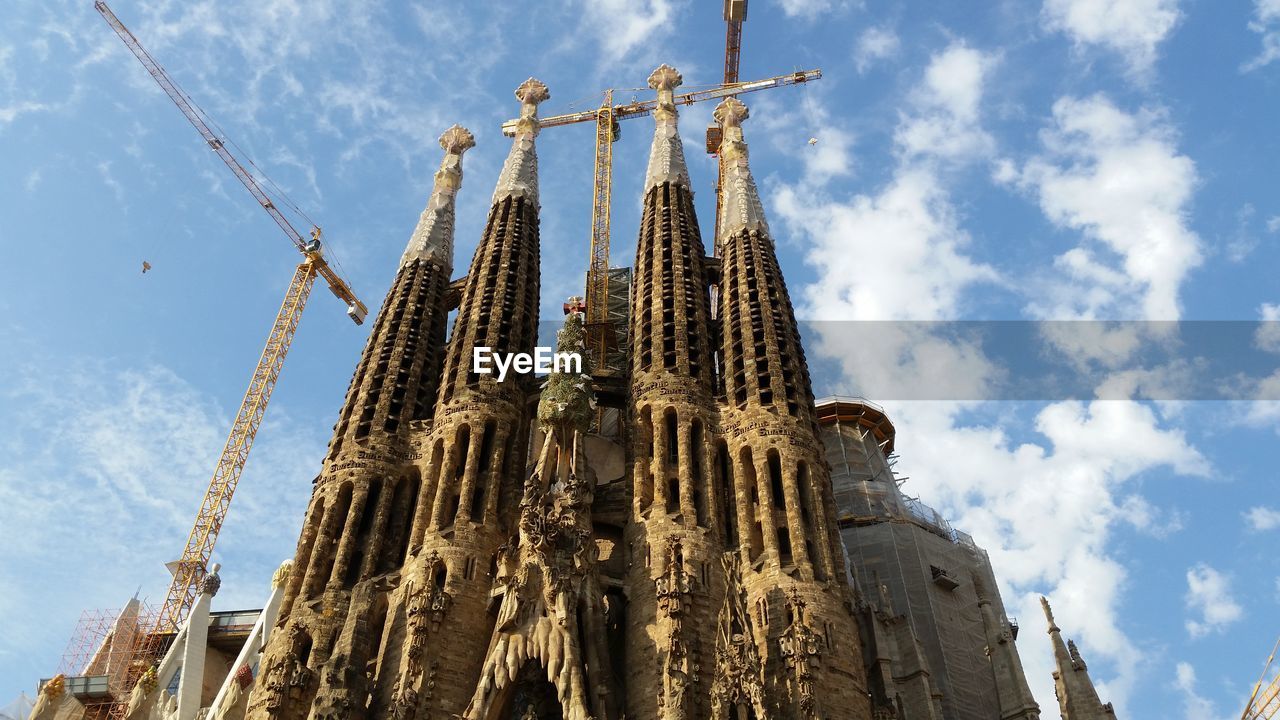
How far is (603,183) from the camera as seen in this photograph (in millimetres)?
59719

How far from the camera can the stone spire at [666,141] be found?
4656 cm

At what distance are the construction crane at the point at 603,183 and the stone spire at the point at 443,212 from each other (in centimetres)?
401

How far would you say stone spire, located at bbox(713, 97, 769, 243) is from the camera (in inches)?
1700

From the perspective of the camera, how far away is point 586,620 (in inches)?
1145

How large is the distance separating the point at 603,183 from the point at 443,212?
14.8 meters

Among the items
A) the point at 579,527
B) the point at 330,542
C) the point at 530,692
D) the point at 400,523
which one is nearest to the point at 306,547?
the point at 330,542

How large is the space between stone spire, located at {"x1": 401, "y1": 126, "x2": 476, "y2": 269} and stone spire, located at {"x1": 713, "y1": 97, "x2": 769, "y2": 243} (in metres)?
11.8

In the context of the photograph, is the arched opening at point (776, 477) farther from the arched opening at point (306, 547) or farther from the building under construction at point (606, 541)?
the arched opening at point (306, 547)

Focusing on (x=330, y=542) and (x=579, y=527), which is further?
(x=330, y=542)

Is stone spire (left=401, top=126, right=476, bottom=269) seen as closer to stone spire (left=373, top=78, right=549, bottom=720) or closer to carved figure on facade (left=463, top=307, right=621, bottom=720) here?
stone spire (left=373, top=78, right=549, bottom=720)

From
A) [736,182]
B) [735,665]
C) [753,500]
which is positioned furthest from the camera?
[736,182]

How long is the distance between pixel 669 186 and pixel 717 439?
1466cm

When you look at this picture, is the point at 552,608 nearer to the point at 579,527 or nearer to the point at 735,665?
the point at 579,527

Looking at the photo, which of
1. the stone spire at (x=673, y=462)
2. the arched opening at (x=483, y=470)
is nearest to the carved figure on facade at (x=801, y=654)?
the stone spire at (x=673, y=462)
